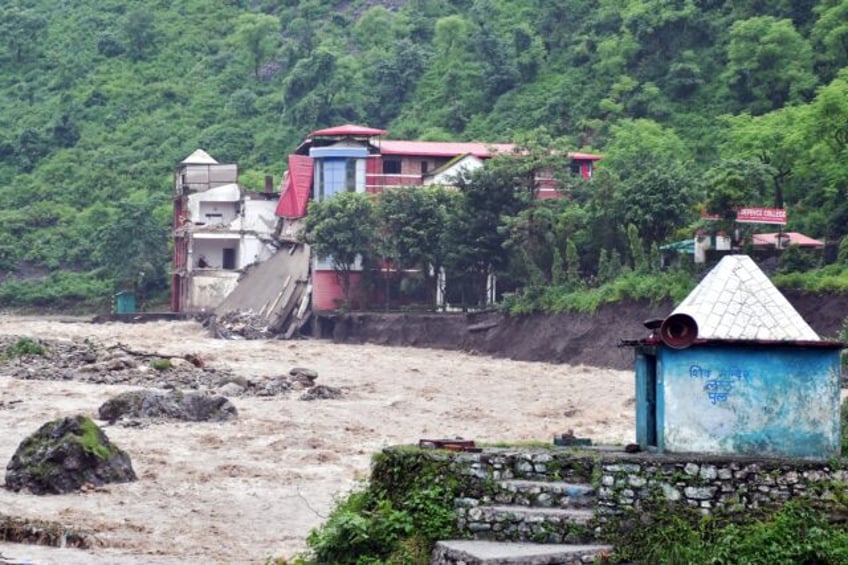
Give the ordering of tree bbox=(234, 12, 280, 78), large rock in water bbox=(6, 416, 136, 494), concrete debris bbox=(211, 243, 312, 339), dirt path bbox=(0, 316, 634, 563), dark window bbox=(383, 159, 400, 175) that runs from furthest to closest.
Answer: tree bbox=(234, 12, 280, 78), dark window bbox=(383, 159, 400, 175), concrete debris bbox=(211, 243, 312, 339), large rock in water bbox=(6, 416, 136, 494), dirt path bbox=(0, 316, 634, 563)

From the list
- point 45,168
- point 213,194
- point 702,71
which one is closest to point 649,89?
point 702,71

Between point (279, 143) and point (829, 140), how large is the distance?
54.3 meters

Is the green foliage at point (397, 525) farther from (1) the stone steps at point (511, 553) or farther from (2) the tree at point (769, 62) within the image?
(2) the tree at point (769, 62)

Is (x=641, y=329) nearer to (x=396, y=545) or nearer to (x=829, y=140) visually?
(x=829, y=140)

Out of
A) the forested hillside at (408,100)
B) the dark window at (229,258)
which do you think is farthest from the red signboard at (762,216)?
the dark window at (229,258)

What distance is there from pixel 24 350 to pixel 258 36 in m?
71.6

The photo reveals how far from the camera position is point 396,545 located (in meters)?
14.9

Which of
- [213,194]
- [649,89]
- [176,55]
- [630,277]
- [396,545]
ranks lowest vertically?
[396,545]

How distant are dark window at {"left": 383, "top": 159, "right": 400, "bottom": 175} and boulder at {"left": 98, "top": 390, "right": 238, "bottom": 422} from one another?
41809 mm

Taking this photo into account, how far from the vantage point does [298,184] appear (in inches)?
3041

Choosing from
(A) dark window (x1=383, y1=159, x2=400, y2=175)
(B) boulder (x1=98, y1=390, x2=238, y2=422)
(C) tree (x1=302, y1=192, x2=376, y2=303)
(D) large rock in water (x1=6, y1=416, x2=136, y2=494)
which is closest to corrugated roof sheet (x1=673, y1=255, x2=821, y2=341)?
(D) large rock in water (x1=6, y1=416, x2=136, y2=494)

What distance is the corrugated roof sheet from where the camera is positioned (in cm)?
1539

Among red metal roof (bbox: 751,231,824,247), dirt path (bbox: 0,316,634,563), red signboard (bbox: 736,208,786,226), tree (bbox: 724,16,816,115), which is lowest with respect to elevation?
dirt path (bbox: 0,316,634,563)

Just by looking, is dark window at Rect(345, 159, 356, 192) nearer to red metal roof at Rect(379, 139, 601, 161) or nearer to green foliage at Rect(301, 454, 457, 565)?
red metal roof at Rect(379, 139, 601, 161)
